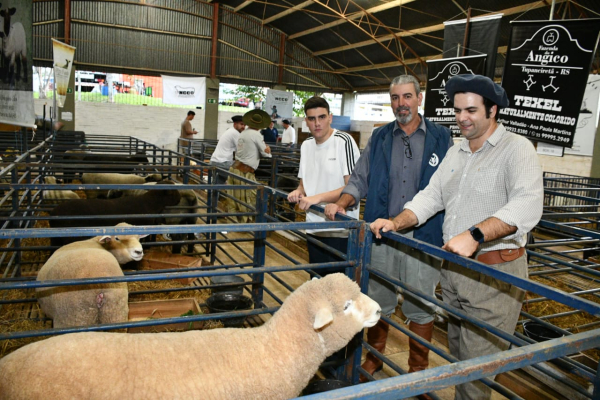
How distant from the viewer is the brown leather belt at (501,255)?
2.09 metres

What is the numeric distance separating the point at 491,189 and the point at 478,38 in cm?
554

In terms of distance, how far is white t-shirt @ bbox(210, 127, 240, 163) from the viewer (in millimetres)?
8602

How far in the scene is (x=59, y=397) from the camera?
152cm

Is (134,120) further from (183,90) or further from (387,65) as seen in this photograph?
(387,65)

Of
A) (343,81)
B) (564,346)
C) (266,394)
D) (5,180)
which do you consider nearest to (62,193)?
(5,180)

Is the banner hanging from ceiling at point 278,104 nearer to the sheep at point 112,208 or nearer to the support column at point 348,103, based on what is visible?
the support column at point 348,103

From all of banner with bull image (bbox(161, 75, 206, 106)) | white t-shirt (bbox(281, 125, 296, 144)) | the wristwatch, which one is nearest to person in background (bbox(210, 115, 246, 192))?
the wristwatch

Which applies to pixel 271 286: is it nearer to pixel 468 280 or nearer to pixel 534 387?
pixel 534 387

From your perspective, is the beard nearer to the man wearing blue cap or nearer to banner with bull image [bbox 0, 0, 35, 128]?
the man wearing blue cap

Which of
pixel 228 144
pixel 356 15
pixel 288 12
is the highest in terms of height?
pixel 288 12

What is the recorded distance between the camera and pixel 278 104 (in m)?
20.8

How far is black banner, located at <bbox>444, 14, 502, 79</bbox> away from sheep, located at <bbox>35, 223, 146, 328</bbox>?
5.67m

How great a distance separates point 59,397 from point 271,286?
3.59 meters

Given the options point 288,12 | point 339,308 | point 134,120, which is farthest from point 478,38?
point 134,120
